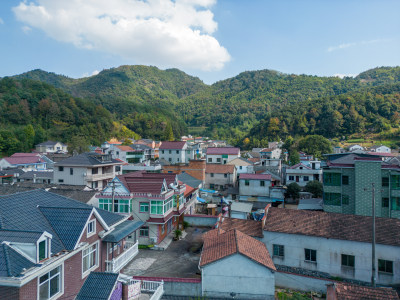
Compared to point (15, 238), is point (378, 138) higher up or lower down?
higher up

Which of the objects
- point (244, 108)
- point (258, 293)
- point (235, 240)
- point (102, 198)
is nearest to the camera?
point (258, 293)

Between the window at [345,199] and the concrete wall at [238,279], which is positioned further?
the window at [345,199]

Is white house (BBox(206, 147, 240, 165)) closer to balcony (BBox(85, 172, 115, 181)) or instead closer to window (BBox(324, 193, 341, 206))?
balcony (BBox(85, 172, 115, 181))

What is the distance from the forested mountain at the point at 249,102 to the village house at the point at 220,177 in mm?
48860

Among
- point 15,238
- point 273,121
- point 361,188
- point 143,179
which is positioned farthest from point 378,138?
point 15,238

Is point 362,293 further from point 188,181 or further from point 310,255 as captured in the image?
point 188,181

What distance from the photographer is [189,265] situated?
50.1 ft

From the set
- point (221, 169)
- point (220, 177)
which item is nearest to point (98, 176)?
point (220, 177)

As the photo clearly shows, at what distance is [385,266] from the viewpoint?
45.1ft

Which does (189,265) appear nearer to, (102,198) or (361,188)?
(102,198)

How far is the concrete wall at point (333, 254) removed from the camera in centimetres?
1370

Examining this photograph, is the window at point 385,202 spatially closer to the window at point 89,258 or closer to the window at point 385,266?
the window at point 385,266

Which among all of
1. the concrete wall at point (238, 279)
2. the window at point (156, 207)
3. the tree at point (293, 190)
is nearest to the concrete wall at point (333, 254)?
the concrete wall at point (238, 279)

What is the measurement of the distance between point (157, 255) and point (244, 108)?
112221 mm
